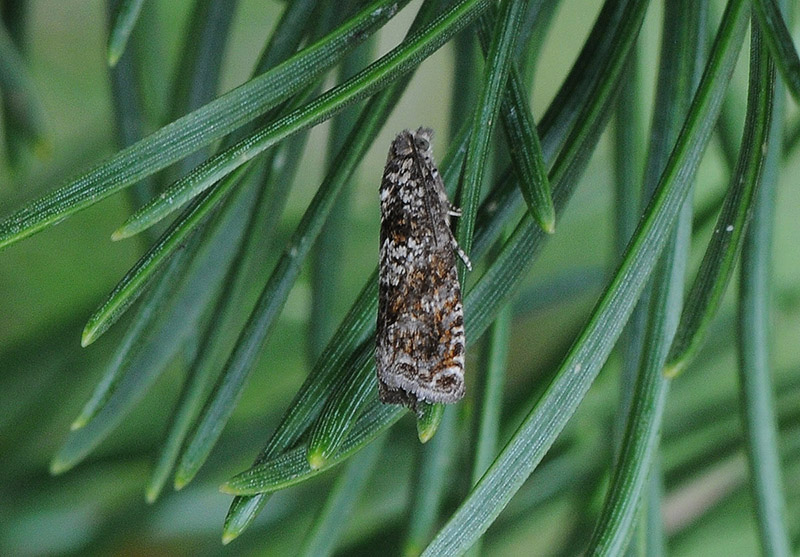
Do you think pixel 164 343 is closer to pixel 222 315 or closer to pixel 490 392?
pixel 222 315

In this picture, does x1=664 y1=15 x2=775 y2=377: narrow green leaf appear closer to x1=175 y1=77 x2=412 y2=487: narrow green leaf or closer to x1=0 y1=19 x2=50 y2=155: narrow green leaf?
x1=175 y1=77 x2=412 y2=487: narrow green leaf

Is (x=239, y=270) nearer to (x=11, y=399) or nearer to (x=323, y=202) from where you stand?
(x=323, y=202)

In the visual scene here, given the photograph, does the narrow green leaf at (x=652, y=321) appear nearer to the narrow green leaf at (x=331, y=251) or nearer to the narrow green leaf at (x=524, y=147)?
the narrow green leaf at (x=524, y=147)

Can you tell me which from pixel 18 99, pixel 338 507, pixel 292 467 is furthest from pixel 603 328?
pixel 18 99

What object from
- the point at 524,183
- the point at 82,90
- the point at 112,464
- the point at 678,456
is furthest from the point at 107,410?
the point at 82,90

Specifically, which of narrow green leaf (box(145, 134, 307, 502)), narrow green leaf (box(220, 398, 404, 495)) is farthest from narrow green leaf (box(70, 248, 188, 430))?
narrow green leaf (box(220, 398, 404, 495))
